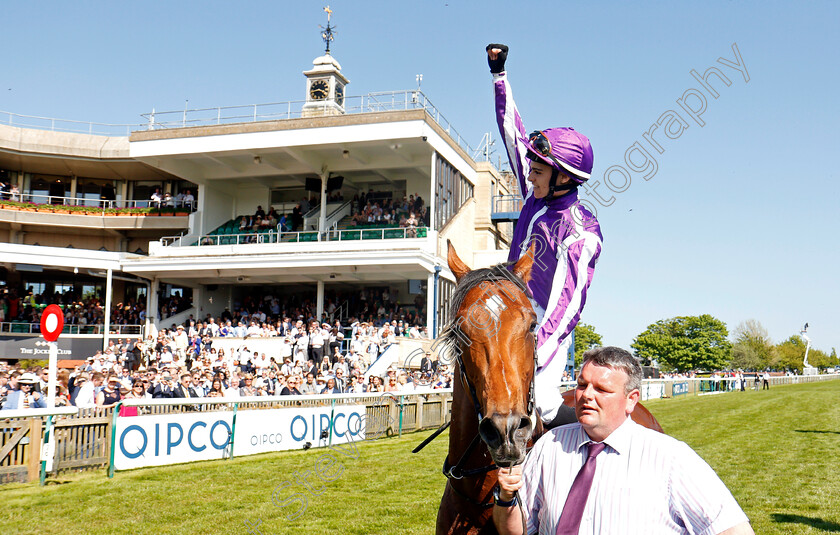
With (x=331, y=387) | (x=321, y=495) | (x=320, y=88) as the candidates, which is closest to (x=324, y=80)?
(x=320, y=88)

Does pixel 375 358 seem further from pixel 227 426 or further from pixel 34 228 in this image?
pixel 34 228

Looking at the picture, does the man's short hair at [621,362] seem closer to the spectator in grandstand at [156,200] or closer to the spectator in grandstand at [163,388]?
the spectator in grandstand at [163,388]

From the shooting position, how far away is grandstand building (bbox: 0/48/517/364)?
22.6 m

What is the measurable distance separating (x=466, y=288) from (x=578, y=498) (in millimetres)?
764

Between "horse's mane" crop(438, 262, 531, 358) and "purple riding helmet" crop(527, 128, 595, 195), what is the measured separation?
0.53 metres

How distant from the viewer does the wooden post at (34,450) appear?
739cm

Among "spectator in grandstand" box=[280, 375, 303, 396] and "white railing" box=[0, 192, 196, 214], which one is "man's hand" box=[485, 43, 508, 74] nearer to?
"spectator in grandstand" box=[280, 375, 303, 396]

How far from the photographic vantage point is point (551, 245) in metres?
2.62

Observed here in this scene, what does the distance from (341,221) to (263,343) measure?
23.1 feet

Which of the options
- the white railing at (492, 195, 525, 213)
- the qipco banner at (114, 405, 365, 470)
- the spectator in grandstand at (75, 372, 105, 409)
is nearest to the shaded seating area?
the white railing at (492, 195, 525, 213)

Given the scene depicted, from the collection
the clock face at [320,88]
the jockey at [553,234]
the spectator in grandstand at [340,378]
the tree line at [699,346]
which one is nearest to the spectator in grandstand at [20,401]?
the spectator in grandstand at [340,378]

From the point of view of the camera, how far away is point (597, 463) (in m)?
1.98

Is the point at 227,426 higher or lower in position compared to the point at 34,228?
lower

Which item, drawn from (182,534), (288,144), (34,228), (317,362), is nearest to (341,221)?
(288,144)
